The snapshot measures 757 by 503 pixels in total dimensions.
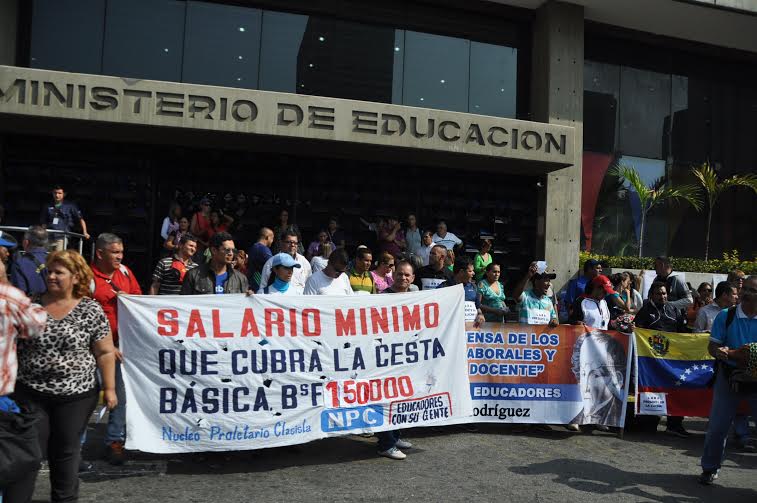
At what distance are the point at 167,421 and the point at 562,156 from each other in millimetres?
10863

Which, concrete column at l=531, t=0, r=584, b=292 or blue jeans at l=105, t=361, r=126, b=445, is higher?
concrete column at l=531, t=0, r=584, b=292

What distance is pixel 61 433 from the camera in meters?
3.93

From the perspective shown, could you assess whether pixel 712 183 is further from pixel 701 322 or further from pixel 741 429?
pixel 741 429

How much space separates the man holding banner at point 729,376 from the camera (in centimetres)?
556

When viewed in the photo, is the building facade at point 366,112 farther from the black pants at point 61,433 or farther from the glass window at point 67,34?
the black pants at point 61,433

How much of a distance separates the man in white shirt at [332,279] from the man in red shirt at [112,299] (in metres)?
1.81

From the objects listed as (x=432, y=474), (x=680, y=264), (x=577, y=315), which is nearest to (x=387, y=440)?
(x=432, y=474)

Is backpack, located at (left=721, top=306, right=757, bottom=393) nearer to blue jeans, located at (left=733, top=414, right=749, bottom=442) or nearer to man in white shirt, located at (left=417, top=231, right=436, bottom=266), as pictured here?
blue jeans, located at (left=733, top=414, right=749, bottom=442)

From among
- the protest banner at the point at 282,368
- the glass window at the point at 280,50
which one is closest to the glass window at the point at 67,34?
the glass window at the point at 280,50

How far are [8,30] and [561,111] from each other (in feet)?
38.4

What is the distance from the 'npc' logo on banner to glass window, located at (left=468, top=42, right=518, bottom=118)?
860 centimetres

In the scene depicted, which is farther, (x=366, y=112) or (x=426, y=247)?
(x=426, y=247)

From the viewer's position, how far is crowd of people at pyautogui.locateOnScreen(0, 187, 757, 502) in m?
3.87

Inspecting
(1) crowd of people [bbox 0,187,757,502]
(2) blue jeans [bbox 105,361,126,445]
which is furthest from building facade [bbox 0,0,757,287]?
(2) blue jeans [bbox 105,361,126,445]
